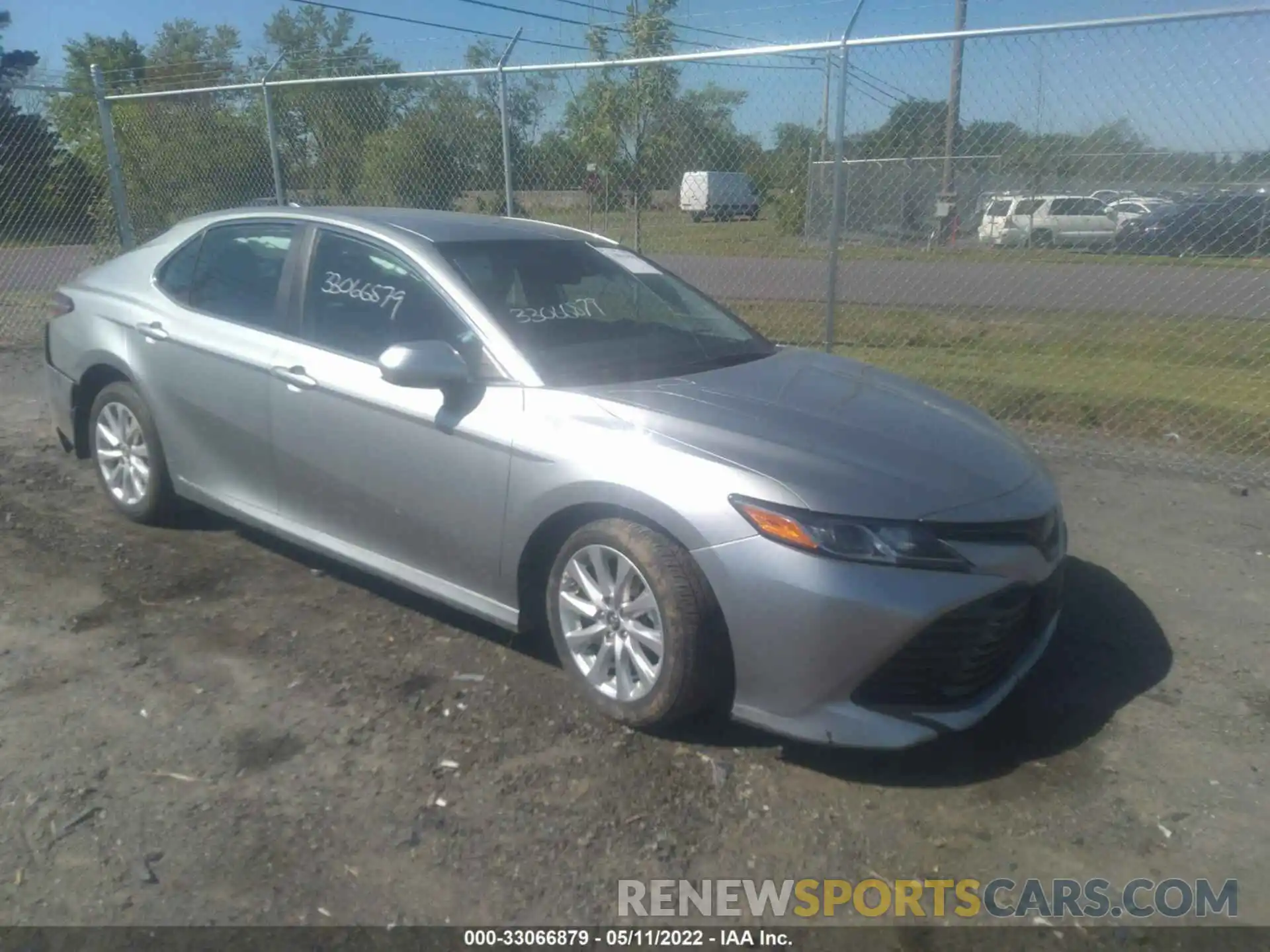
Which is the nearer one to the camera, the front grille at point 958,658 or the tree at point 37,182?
the front grille at point 958,658

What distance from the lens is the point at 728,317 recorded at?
502cm

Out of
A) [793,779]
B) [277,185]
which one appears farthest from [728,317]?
[277,185]

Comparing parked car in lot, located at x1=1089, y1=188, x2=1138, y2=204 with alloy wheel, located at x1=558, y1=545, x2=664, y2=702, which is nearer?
alloy wheel, located at x1=558, y1=545, x2=664, y2=702

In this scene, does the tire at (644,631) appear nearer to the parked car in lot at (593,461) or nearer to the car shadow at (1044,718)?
the parked car in lot at (593,461)

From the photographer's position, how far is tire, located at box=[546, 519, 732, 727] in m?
3.36

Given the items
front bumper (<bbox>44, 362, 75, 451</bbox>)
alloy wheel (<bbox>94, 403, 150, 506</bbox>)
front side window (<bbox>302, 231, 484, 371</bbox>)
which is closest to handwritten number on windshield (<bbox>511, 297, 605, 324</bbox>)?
front side window (<bbox>302, 231, 484, 371</bbox>)

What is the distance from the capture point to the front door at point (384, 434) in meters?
3.90

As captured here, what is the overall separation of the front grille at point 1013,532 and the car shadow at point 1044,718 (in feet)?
1.69

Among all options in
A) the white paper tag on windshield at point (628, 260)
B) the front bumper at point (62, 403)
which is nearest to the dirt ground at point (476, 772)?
the front bumper at point (62, 403)

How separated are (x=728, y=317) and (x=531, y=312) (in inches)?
44.5

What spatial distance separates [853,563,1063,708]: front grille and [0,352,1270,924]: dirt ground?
276 mm

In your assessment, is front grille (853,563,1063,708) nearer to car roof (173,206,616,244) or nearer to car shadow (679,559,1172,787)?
car shadow (679,559,1172,787)

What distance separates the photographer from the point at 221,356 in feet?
15.6

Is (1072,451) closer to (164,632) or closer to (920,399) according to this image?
(920,399)
